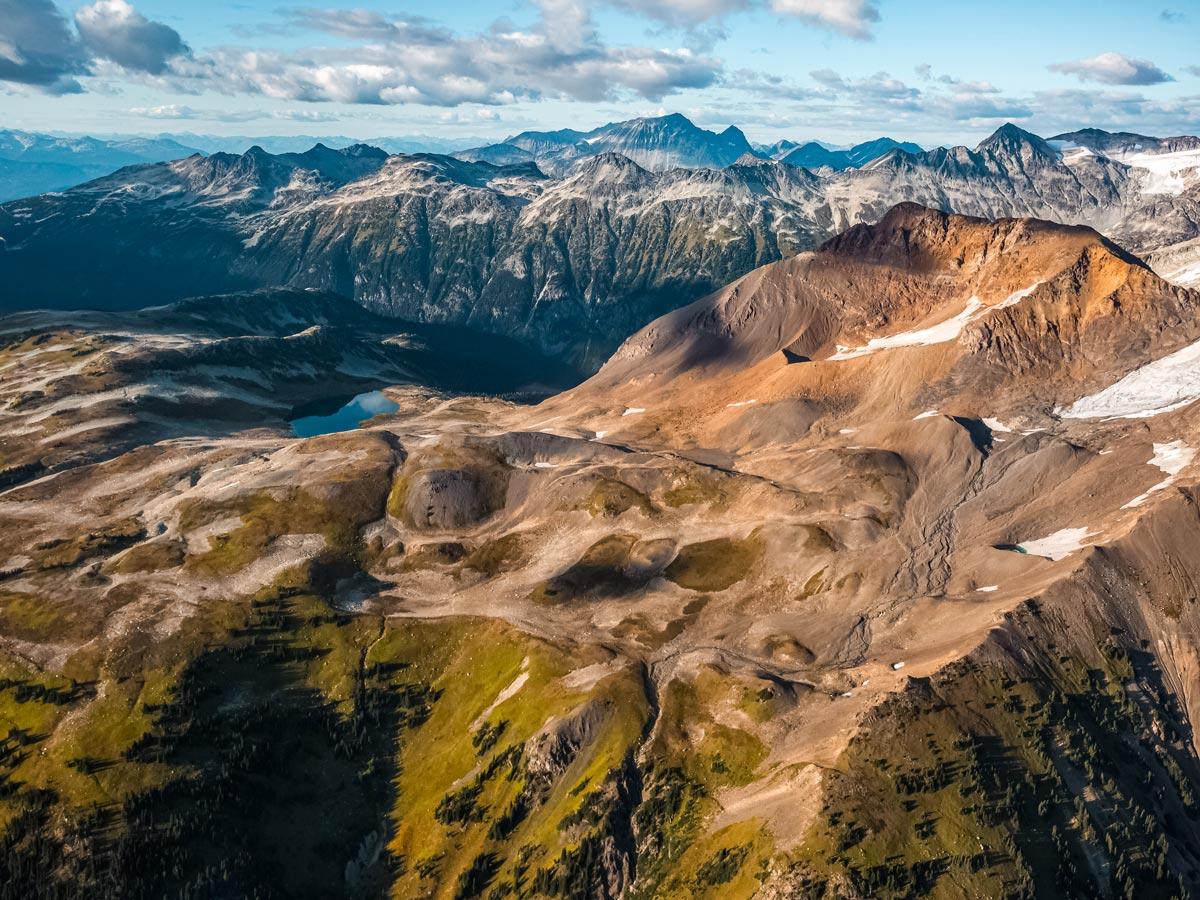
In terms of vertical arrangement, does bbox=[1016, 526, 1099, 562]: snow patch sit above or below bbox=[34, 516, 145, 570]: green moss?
above

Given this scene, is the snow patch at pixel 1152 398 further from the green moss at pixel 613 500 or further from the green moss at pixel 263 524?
the green moss at pixel 263 524

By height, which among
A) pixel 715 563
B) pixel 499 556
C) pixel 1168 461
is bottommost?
pixel 499 556

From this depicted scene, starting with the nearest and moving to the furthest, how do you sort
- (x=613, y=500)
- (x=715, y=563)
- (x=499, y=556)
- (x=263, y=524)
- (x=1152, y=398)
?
(x=715, y=563)
(x=499, y=556)
(x=263, y=524)
(x=613, y=500)
(x=1152, y=398)

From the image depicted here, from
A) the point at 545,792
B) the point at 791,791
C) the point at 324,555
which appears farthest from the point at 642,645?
the point at 324,555

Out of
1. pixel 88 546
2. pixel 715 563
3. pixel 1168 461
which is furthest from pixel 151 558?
pixel 1168 461

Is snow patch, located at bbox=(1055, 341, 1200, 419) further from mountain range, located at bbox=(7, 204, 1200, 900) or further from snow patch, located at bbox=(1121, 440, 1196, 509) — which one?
snow patch, located at bbox=(1121, 440, 1196, 509)

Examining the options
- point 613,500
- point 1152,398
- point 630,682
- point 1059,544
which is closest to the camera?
point 630,682

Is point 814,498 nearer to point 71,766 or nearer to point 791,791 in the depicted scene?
point 791,791

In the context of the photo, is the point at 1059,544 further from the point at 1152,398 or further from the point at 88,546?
the point at 88,546

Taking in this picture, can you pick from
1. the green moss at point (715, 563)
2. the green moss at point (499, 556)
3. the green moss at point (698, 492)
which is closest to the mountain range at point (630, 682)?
the green moss at point (698, 492)

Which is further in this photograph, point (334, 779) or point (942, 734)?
point (334, 779)

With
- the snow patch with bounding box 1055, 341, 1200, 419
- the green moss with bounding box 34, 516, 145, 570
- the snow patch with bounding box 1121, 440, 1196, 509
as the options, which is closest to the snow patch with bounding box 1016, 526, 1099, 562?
the snow patch with bounding box 1121, 440, 1196, 509
